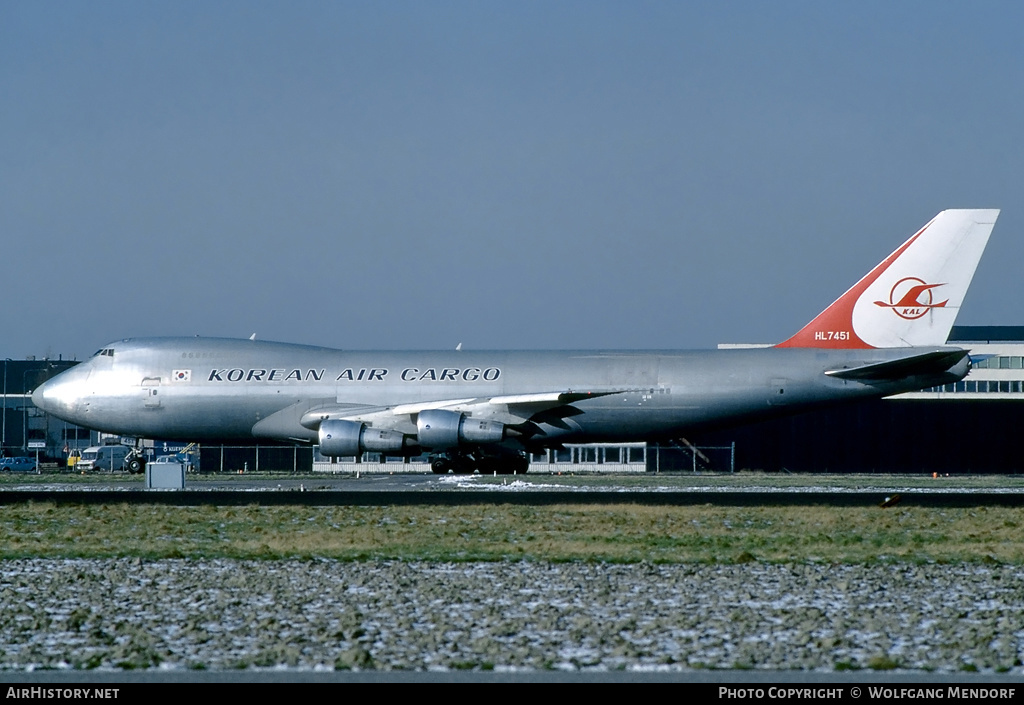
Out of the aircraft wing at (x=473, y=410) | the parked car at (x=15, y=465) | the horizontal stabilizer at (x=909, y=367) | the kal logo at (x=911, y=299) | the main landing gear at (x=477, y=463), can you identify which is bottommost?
the parked car at (x=15, y=465)

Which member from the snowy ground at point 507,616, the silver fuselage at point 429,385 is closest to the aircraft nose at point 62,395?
the silver fuselage at point 429,385

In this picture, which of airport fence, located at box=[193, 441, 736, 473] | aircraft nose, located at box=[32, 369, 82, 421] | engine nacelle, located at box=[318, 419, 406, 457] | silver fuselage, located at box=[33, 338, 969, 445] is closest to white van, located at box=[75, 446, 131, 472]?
airport fence, located at box=[193, 441, 736, 473]

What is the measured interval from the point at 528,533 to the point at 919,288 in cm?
2026

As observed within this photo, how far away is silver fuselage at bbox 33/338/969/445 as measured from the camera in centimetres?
3344

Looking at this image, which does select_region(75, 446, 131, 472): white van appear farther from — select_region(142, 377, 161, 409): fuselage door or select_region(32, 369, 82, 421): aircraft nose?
select_region(142, 377, 161, 409): fuselage door

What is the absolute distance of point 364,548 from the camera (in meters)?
15.2

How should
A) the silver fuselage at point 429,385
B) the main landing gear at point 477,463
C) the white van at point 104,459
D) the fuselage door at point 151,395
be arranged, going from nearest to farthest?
the silver fuselage at point 429,385 < the main landing gear at point 477,463 < the fuselage door at point 151,395 < the white van at point 104,459

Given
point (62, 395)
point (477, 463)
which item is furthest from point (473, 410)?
point (62, 395)

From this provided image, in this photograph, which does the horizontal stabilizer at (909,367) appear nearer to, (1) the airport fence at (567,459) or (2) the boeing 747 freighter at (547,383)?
(2) the boeing 747 freighter at (547,383)

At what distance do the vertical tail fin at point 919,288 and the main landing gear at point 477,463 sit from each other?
9.95m

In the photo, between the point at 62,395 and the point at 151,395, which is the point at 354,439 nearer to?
the point at 151,395

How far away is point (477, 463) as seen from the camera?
35.4 meters

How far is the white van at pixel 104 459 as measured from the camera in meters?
51.0
